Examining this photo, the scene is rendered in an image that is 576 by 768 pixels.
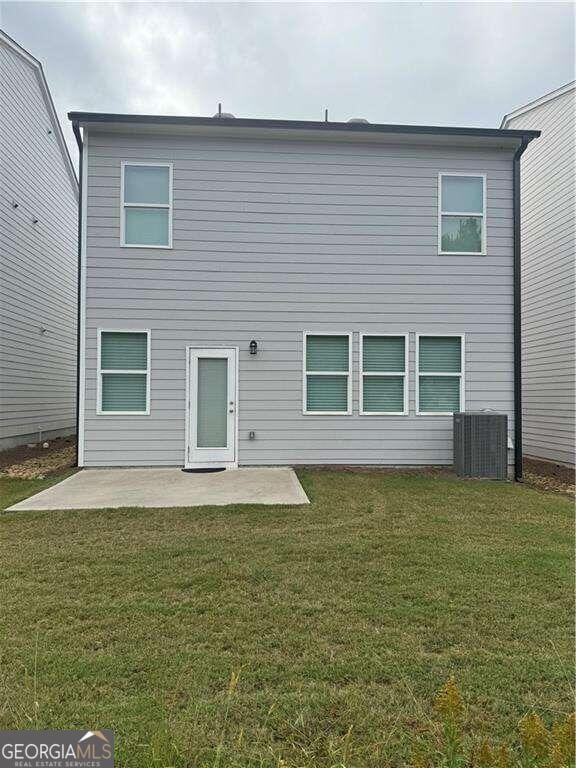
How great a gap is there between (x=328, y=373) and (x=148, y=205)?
13.6 feet

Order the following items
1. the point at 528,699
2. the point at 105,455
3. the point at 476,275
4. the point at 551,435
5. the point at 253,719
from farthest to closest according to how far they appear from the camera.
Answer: the point at 551,435 → the point at 476,275 → the point at 105,455 → the point at 528,699 → the point at 253,719

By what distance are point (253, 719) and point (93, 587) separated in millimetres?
1708

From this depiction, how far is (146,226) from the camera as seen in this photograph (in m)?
7.22

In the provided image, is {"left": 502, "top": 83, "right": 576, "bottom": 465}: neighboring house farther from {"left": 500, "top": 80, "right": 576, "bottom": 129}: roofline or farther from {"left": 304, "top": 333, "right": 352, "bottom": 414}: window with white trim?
{"left": 304, "top": 333, "right": 352, "bottom": 414}: window with white trim

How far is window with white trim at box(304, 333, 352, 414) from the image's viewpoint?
7.38 metres

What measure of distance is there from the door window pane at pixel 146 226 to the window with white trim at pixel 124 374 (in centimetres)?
157

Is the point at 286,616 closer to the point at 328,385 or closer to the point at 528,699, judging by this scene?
the point at 528,699

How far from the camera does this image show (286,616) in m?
2.60

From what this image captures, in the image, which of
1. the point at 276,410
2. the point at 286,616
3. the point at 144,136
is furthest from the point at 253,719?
the point at 144,136

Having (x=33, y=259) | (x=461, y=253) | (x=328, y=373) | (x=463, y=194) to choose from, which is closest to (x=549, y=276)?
(x=461, y=253)

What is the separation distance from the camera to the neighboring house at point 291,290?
7098 millimetres

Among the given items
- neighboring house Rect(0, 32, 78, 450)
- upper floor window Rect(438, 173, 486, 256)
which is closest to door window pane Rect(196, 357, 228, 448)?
upper floor window Rect(438, 173, 486, 256)

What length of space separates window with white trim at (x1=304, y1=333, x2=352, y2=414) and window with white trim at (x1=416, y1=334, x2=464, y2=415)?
125 centimetres

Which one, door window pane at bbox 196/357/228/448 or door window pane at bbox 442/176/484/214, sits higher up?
door window pane at bbox 442/176/484/214
